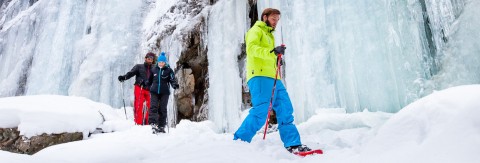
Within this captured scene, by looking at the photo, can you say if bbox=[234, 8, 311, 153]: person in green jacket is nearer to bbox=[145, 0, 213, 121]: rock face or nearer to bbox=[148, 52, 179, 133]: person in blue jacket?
bbox=[148, 52, 179, 133]: person in blue jacket

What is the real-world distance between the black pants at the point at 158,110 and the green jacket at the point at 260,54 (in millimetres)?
2219

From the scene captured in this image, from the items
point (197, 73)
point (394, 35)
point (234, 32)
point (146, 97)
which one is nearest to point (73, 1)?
point (197, 73)

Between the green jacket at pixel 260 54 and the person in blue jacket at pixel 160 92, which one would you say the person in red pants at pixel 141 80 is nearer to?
the person in blue jacket at pixel 160 92

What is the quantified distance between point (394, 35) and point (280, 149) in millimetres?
3233

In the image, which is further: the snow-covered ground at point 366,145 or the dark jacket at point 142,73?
the dark jacket at point 142,73

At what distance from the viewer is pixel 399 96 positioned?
528 centimetres

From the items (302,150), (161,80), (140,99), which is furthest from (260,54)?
(140,99)

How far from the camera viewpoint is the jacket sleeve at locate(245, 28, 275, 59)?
330 centimetres

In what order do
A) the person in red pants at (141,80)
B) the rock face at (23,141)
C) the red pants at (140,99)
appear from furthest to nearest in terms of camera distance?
the red pants at (140,99) → the person in red pants at (141,80) → the rock face at (23,141)

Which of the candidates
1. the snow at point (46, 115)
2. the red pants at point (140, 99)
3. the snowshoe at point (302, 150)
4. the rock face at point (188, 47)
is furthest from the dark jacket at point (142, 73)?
the rock face at point (188, 47)

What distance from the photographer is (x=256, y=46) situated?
333 centimetres

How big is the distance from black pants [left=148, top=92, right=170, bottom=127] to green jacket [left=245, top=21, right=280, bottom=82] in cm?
222

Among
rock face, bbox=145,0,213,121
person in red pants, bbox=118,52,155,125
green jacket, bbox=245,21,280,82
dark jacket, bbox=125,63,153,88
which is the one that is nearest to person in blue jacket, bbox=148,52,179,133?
person in red pants, bbox=118,52,155,125

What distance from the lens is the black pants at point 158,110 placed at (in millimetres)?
5236
